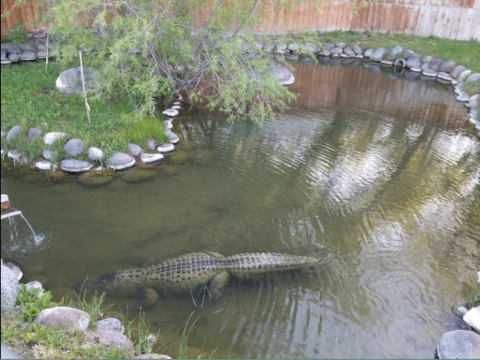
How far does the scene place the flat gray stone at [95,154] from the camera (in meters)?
6.24

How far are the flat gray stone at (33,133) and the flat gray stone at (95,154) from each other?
1.56m

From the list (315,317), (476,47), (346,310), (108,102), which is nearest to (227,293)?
(315,317)

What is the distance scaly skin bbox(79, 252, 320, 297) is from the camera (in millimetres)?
4273

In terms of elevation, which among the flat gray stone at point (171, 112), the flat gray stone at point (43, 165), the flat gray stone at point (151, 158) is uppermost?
the flat gray stone at point (43, 165)

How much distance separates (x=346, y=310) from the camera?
13.8 ft

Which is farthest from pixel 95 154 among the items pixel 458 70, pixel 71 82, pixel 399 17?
pixel 399 17

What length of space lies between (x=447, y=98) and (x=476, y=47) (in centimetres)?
503

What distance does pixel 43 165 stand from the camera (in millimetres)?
5238

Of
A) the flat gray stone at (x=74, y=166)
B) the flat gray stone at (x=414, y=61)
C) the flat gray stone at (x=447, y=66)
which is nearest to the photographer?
the flat gray stone at (x=74, y=166)

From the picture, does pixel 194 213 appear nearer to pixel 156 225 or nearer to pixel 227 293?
pixel 156 225

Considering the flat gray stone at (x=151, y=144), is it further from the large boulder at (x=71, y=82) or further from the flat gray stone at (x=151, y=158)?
the large boulder at (x=71, y=82)

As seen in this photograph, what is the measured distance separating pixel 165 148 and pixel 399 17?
1480 cm

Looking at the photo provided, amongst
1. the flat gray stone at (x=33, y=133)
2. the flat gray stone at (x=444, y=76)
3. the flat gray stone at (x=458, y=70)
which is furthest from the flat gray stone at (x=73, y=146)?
the flat gray stone at (x=458, y=70)

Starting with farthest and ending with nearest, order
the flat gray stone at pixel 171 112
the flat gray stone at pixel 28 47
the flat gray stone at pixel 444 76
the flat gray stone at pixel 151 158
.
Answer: the flat gray stone at pixel 444 76, the flat gray stone at pixel 28 47, the flat gray stone at pixel 171 112, the flat gray stone at pixel 151 158
